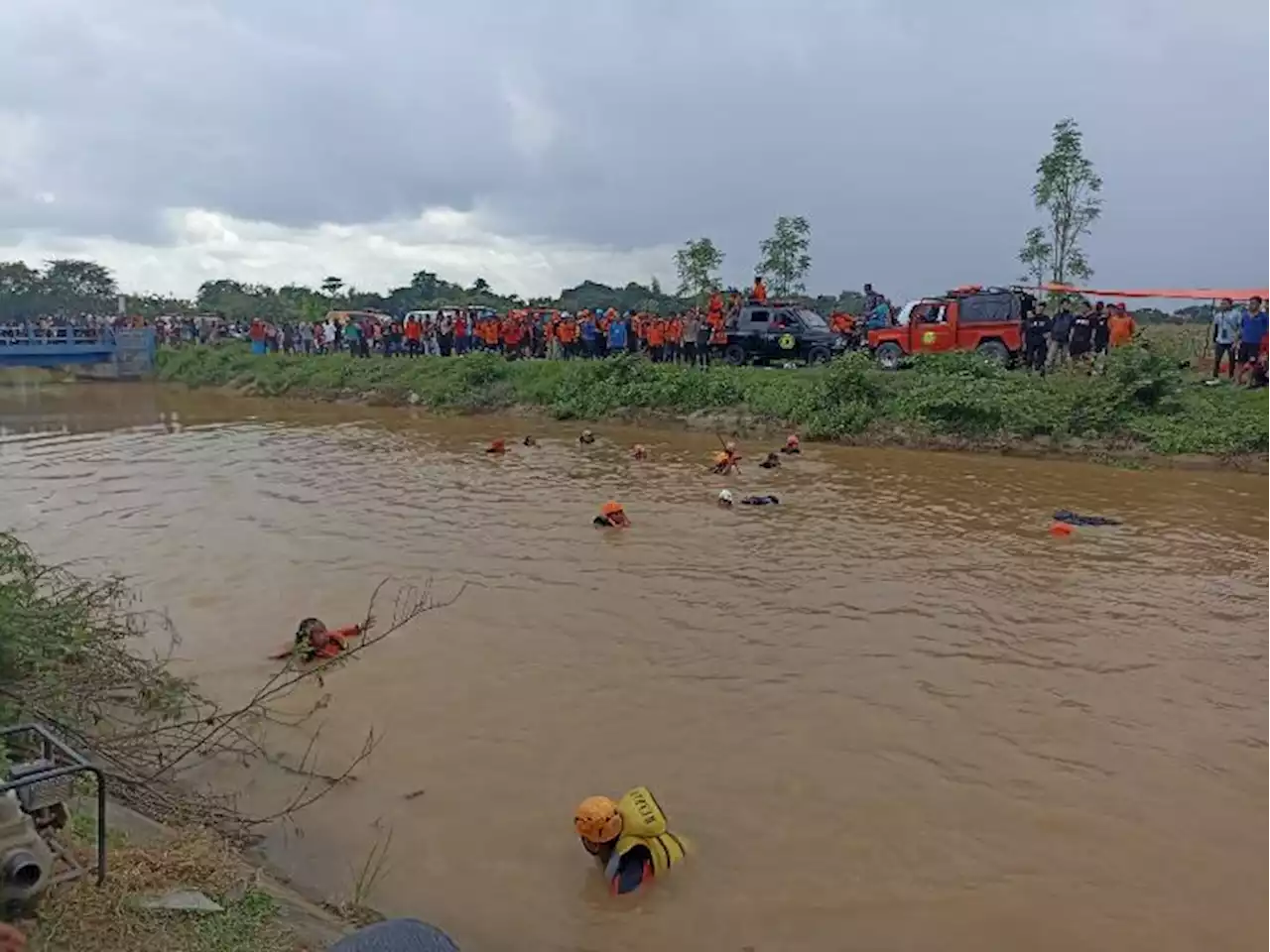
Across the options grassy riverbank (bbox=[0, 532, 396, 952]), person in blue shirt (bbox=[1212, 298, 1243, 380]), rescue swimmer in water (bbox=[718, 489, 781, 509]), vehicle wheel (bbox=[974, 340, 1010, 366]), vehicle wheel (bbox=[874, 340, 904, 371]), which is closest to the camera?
grassy riverbank (bbox=[0, 532, 396, 952])

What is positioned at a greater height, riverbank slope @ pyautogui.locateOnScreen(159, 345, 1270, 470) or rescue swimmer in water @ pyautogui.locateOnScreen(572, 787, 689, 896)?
riverbank slope @ pyautogui.locateOnScreen(159, 345, 1270, 470)

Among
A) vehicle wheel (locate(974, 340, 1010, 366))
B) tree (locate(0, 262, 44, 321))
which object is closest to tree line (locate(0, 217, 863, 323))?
tree (locate(0, 262, 44, 321))

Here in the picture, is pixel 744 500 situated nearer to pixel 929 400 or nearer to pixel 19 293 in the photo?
pixel 929 400

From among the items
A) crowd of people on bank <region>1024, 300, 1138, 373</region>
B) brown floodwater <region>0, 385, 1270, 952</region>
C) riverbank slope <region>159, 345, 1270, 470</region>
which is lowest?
brown floodwater <region>0, 385, 1270, 952</region>

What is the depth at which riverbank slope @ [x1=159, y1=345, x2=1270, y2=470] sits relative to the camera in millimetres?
17297

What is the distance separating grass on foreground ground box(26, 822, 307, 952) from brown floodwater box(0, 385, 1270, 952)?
915 millimetres

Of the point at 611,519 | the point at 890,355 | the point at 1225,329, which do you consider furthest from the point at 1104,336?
the point at 611,519

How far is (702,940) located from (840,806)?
4.71 ft

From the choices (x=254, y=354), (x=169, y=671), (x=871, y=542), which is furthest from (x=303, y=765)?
(x=254, y=354)

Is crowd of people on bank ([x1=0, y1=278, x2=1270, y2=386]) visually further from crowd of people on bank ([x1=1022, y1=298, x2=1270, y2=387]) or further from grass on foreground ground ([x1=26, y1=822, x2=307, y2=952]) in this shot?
grass on foreground ground ([x1=26, y1=822, x2=307, y2=952])

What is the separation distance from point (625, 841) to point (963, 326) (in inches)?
740

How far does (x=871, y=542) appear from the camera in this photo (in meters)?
12.1

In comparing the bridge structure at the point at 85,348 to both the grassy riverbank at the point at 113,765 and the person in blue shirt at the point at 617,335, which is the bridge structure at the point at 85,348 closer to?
the person in blue shirt at the point at 617,335

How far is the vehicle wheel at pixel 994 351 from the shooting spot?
21091mm
